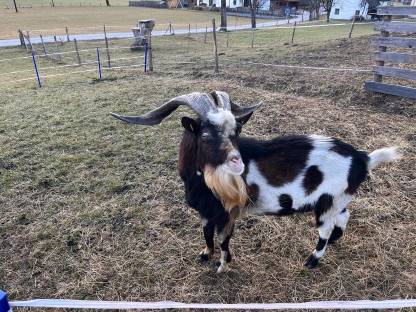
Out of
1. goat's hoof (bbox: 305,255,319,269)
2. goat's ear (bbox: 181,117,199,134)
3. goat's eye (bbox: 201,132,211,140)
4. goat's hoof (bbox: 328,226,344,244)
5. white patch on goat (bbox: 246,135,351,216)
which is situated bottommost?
goat's hoof (bbox: 305,255,319,269)

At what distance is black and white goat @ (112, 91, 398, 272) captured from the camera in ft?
9.46

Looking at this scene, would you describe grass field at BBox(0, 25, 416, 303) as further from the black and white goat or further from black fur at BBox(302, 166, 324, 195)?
black fur at BBox(302, 166, 324, 195)

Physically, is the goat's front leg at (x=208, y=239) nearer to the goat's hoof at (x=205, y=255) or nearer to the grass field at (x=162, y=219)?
the goat's hoof at (x=205, y=255)

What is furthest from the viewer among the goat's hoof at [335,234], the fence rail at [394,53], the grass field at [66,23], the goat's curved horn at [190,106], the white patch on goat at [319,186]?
the grass field at [66,23]

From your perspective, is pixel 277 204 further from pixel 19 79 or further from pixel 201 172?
pixel 19 79

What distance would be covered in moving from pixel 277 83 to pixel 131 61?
9.30m

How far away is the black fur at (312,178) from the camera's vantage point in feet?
9.84

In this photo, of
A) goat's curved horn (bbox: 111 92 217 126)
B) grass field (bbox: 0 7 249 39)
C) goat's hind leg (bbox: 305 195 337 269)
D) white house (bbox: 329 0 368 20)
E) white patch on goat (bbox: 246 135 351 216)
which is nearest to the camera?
goat's curved horn (bbox: 111 92 217 126)

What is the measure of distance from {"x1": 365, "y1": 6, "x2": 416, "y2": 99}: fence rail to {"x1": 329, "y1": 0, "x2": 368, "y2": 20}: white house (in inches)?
2161

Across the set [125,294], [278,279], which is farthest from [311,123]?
[125,294]

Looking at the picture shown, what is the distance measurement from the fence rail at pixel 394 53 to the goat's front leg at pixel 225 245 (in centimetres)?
569

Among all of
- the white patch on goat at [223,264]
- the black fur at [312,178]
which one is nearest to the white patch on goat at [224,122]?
the black fur at [312,178]

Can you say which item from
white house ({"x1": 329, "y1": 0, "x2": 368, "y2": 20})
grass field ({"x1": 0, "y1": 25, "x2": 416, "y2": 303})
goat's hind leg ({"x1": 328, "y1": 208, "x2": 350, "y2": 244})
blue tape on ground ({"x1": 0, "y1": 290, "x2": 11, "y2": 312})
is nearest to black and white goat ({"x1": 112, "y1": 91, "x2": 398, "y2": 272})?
goat's hind leg ({"x1": 328, "y1": 208, "x2": 350, "y2": 244})

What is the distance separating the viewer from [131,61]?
1608 centimetres
